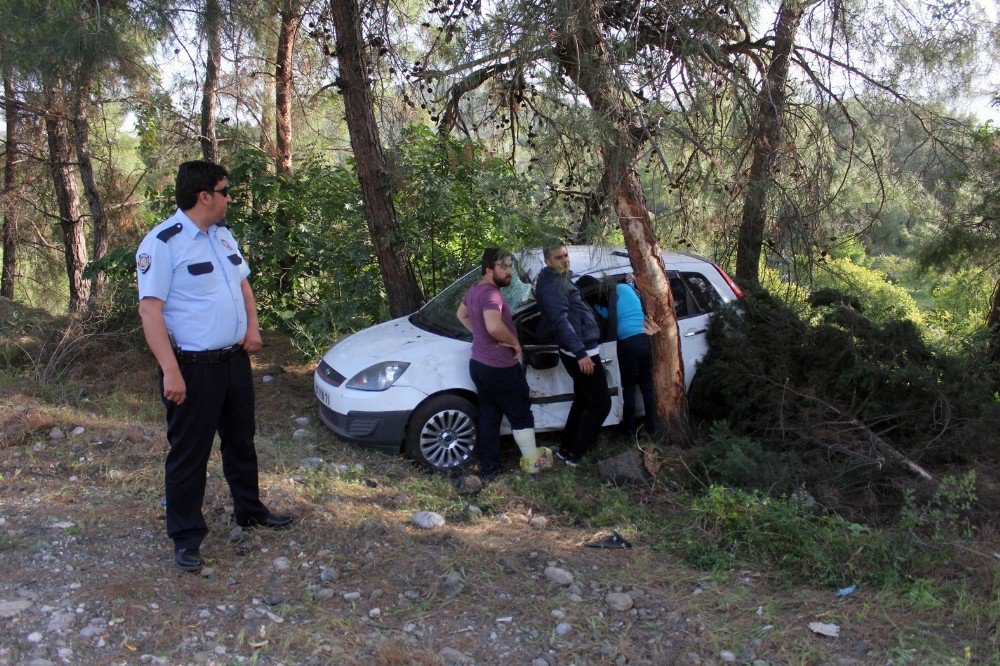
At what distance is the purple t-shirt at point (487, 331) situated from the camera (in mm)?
5758

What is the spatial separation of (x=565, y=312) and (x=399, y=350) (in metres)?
1.31

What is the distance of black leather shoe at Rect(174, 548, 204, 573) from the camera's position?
4074 mm

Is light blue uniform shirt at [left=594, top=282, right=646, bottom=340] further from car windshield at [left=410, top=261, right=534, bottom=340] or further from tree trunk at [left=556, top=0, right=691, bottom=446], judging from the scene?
car windshield at [left=410, top=261, right=534, bottom=340]

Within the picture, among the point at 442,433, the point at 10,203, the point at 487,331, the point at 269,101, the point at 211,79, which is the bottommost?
the point at 442,433

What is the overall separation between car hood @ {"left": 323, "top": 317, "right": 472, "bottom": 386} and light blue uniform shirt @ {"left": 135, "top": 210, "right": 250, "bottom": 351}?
6.74 ft

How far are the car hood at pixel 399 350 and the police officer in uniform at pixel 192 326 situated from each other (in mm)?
1952

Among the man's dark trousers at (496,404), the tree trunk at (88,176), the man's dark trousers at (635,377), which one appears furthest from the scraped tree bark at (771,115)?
the tree trunk at (88,176)

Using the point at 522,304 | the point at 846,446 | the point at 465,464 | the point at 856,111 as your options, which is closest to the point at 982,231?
the point at 856,111

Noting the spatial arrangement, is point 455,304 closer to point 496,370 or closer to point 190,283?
point 496,370

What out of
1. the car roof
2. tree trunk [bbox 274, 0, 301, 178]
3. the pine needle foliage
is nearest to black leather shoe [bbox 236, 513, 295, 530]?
the car roof

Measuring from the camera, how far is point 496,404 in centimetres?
597

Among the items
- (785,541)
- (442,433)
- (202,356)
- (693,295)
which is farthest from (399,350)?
(785,541)

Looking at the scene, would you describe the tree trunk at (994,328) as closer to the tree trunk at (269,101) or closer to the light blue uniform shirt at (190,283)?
the light blue uniform shirt at (190,283)

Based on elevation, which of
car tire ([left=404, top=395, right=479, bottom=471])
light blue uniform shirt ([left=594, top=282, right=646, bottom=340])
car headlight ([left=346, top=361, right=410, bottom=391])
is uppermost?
light blue uniform shirt ([left=594, top=282, right=646, bottom=340])
